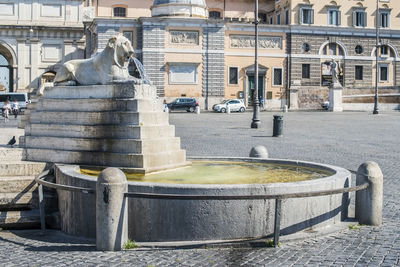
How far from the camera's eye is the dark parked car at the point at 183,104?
41.2m

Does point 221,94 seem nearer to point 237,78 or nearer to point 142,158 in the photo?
point 237,78

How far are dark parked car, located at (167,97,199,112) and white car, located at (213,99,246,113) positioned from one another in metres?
1.73

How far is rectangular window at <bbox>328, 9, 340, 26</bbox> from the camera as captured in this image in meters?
47.8

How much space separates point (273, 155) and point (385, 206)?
589 centimetres

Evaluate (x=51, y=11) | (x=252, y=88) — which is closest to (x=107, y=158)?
(x=252, y=88)

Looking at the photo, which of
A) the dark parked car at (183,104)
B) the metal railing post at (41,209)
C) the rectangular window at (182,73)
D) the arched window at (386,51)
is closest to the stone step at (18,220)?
the metal railing post at (41,209)

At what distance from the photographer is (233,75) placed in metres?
45.0

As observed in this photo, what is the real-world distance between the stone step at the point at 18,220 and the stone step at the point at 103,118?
158cm

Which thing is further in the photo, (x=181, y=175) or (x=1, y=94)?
(x=1, y=94)

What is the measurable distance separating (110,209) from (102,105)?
252cm

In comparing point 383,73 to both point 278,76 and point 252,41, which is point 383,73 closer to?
point 278,76

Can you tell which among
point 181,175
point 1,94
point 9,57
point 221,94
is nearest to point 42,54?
point 9,57

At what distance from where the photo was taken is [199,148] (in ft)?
50.3

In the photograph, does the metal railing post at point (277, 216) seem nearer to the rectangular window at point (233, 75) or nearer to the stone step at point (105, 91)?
the stone step at point (105, 91)
